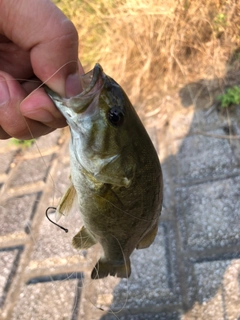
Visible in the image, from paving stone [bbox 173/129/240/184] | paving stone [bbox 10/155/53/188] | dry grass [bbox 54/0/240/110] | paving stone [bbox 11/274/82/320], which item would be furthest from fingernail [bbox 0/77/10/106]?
dry grass [bbox 54/0/240/110]

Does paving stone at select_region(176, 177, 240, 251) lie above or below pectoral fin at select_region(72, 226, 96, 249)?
below

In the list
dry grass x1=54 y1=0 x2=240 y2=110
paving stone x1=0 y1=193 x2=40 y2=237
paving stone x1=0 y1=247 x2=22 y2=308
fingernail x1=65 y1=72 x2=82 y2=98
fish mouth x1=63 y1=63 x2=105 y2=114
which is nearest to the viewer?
fish mouth x1=63 y1=63 x2=105 y2=114

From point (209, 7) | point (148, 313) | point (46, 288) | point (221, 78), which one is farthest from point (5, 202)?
point (209, 7)

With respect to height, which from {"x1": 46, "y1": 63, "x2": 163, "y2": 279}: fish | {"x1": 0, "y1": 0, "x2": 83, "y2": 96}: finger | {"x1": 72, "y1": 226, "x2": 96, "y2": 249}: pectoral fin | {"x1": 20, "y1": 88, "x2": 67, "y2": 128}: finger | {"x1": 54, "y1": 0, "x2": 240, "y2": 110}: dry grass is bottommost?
{"x1": 54, "y1": 0, "x2": 240, "y2": 110}: dry grass

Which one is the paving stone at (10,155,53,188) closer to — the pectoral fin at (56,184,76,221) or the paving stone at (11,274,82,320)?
the paving stone at (11,274,82,320)

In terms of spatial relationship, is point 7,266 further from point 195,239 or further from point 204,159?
point 204,159

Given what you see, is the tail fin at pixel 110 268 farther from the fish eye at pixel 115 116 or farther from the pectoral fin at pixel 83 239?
the fish eye at pixel 115 116

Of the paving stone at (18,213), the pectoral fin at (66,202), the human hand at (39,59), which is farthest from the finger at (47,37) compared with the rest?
the paving stone at (18,213)

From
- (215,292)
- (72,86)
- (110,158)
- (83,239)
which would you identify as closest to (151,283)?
(215,292)
